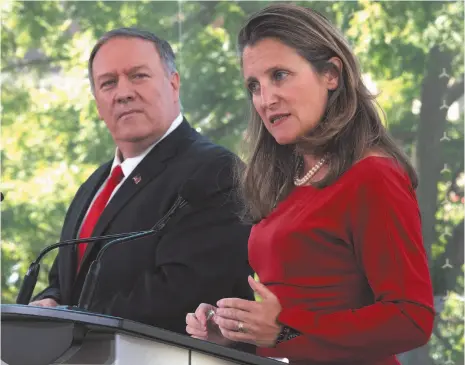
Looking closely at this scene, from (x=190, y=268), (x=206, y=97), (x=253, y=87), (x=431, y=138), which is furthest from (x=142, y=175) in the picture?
(x=431, y=138)

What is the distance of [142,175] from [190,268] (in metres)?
0.39

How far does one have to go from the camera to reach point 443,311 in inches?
166

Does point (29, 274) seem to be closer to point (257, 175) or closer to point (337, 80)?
point (257, 175)

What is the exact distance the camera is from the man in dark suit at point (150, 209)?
7.79 ft

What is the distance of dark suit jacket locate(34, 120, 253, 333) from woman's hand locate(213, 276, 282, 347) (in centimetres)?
70

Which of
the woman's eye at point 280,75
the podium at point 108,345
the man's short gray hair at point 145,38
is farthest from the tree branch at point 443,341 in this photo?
the podium at point 108,345

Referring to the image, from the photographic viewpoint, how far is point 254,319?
1560 millimetres

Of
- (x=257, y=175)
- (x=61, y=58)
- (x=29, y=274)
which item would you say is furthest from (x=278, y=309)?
(x=61, y=58)

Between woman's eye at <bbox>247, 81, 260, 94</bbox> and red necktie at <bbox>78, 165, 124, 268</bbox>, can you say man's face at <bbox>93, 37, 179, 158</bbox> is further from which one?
woman's eye at <bbox>247, 81, 260, 94</bbox>

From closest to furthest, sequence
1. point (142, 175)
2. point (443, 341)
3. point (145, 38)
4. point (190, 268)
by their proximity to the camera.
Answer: point (190, 268)
point (142, 175)
point (145, 38)
point (443, 341)

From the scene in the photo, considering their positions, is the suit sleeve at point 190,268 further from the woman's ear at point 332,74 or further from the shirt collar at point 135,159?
the woman's ear at point 332,74

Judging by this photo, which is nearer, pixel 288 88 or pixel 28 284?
pixel 288 88

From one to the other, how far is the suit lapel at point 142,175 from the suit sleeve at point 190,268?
0.22 meters

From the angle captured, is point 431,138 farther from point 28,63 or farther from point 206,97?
point 28,63
